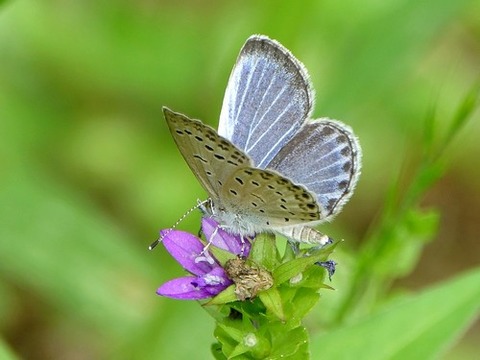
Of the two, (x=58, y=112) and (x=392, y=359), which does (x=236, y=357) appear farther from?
(x=58, y=112)

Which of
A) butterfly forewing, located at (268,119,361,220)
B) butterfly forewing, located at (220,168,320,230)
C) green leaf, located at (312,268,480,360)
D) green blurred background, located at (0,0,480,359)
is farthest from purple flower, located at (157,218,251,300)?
green blurred background, located at (0,0,480,359)

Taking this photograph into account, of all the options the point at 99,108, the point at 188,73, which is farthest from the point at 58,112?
the point at 188,73

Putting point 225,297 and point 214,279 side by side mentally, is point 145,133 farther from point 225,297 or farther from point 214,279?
point 225,297

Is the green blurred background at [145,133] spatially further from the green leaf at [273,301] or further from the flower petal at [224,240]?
the green leaf at [273,301]

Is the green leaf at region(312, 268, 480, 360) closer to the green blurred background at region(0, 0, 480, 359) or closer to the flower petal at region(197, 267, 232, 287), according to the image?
the flower petal at region(197, 267, 232, 287)

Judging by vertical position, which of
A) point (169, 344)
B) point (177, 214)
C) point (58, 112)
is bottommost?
point (169, 344)

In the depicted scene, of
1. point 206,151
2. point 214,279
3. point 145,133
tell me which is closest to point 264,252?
point 214,279
